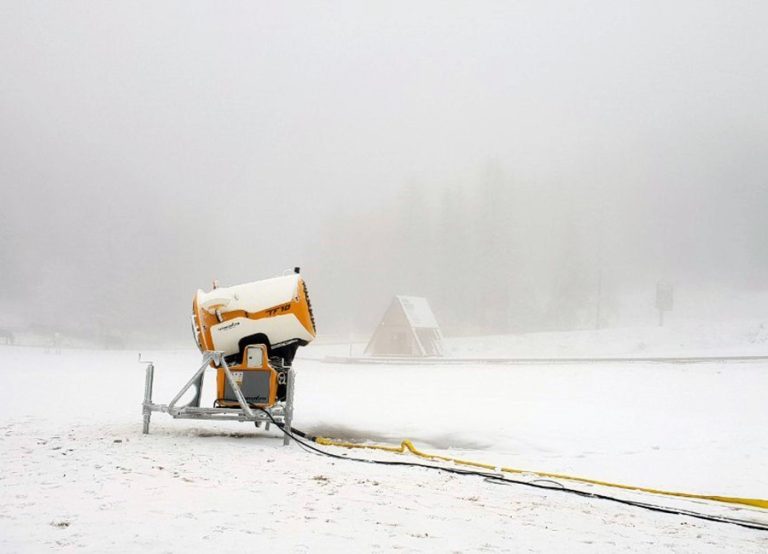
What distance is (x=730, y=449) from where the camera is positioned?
9.44m

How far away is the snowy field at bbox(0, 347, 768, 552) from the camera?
386cm

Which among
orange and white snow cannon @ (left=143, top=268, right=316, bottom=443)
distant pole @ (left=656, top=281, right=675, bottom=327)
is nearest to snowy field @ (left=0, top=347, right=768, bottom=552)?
orange and white snow cannon @ (left=143, top=268, right=316, bottom=443)

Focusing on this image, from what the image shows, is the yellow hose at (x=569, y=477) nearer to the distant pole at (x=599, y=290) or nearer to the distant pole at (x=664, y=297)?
the distant pole at (x=664, y=297)

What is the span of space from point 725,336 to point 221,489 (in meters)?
37.9

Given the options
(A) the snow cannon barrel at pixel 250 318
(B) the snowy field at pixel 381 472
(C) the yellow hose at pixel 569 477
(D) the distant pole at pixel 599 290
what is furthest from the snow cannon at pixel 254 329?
(D) the distant pole at pixel 599 290

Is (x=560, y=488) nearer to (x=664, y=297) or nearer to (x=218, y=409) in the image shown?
(x=218, y=409)

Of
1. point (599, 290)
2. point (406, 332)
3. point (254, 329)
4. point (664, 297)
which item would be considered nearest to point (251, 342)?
point (254, 329)

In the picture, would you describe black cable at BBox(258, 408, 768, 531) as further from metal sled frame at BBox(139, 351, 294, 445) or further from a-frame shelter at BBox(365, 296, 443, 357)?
a-frame shelter at BBox(365, 296, 443, 357)

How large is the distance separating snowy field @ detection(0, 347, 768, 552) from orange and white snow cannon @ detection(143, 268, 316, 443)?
61 cm

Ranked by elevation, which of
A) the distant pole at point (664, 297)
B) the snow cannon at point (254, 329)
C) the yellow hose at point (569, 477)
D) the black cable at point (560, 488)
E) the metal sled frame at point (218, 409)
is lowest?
the yellow hose at point (569, 477)

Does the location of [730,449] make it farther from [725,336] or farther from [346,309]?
[346,309]

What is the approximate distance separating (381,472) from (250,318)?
373 centimetres

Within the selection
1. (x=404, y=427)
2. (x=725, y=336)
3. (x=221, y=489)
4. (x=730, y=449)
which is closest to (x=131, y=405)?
(x=404, y=427)

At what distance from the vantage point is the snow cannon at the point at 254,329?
888cm
